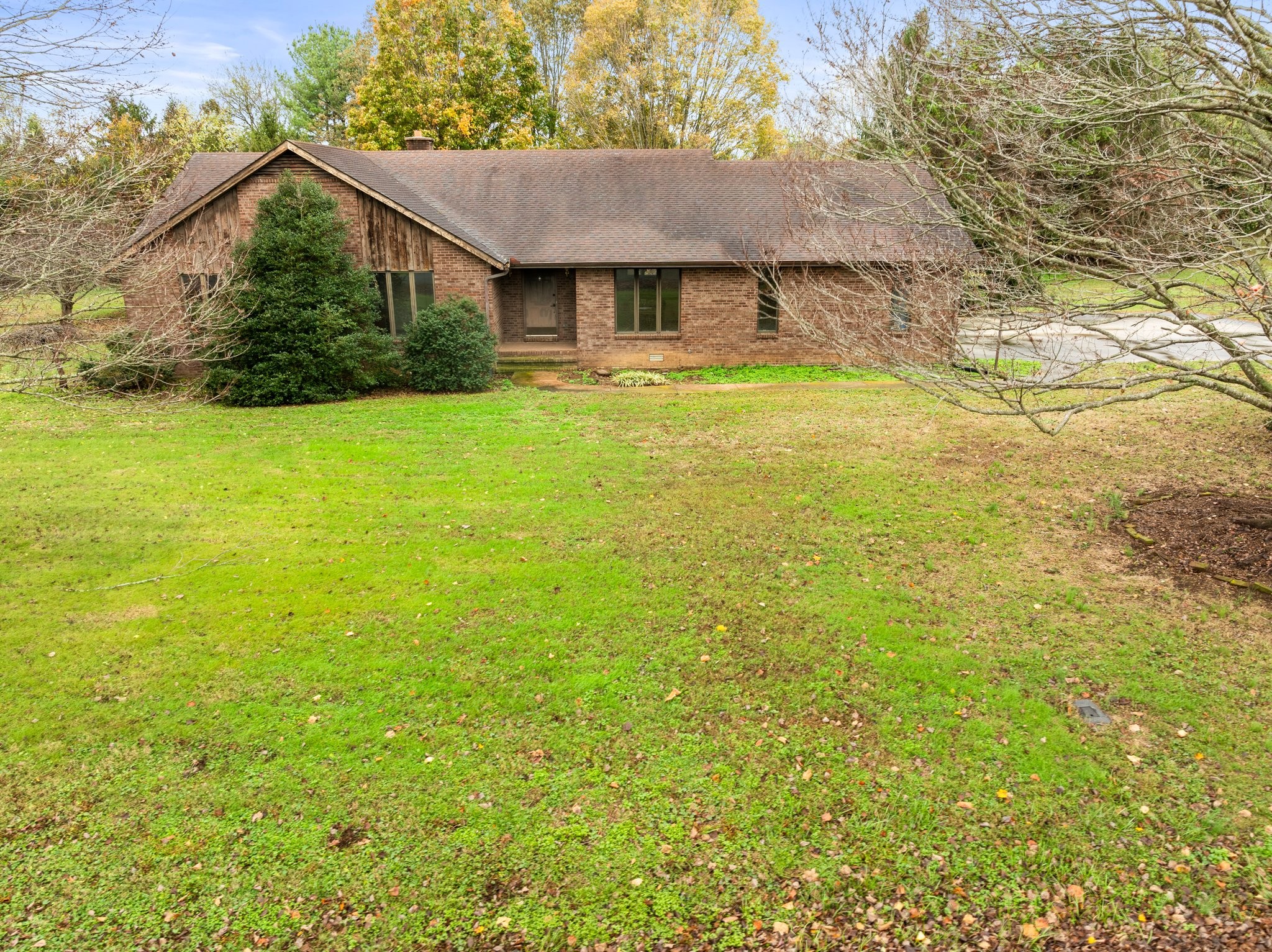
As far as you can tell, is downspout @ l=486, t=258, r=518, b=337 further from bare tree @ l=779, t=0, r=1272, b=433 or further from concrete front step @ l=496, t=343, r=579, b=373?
bare tree @ l=779, t=0, r=1272, b=433

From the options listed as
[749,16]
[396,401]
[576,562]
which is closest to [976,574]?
[576,562]

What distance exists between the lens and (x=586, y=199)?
24.1 metres

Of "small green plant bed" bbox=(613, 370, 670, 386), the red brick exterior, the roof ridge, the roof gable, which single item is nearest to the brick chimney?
the roof ridge

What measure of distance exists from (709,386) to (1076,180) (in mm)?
11987

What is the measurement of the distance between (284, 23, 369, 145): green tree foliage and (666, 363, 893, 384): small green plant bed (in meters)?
33.4

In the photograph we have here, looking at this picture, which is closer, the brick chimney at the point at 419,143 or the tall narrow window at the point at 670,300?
the tall narrow window at the point at 670,300

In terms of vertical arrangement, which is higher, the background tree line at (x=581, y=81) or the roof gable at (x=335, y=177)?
the background tree line at (x=581, y=81)

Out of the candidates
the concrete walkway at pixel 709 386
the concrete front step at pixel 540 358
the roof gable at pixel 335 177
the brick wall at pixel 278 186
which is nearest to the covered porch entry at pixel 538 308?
the concrete front step at pixel 540 358

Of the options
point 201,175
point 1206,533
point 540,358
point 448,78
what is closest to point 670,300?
point 540,358

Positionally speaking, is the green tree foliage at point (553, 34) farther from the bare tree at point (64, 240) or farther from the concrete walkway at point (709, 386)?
the bare tree at point (64, 240)

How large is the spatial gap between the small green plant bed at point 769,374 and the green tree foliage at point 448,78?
20.4 m

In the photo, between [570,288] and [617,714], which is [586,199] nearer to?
[570,288]

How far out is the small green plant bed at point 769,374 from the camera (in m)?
21.2

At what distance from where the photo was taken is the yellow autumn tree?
127 ft
